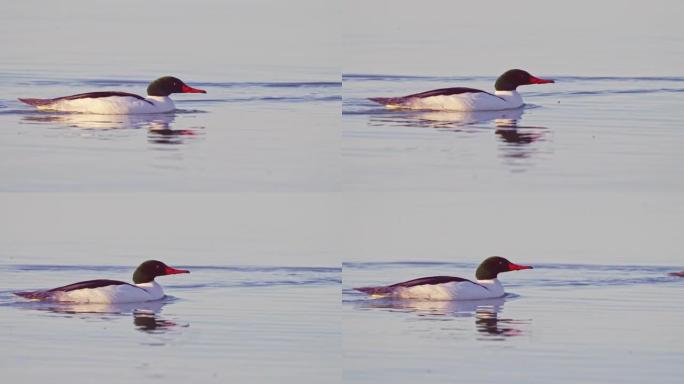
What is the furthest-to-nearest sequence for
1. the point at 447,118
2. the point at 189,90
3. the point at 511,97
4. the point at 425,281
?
1. the point at 511,97
2. the point at 189,90
3. the point at 447,118
4. the point at 425,281

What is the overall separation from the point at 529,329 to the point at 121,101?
3.58 metres

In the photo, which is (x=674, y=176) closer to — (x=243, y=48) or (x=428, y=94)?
(x=428, y=94)

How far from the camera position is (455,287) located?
41.4ft

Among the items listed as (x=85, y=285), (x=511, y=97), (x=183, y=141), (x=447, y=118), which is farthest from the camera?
(x=511, y=97)

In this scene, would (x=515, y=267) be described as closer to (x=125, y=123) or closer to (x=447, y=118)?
(x=447, y=118)

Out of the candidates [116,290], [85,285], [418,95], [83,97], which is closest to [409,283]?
[418,95]

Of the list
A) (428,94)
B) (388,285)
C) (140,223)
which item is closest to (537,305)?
(388,285)

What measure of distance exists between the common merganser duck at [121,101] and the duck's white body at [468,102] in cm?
155

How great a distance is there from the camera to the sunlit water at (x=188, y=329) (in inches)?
425

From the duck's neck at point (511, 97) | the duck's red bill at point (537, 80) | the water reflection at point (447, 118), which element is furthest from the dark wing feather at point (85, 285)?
the duck's red bill at point (537, 80)

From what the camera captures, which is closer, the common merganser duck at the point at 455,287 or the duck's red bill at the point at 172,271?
the common merganser duck at the point at 455,287

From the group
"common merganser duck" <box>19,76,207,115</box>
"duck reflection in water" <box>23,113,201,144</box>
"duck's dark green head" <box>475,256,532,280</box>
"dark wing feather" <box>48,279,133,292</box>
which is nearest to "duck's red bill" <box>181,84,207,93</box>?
"common merganser duck" <box>19,76,207,115</box>

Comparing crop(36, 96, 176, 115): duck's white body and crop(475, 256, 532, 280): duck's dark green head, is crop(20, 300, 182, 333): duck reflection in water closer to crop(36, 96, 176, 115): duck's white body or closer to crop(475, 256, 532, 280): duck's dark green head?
crop(36, 96, 176, 115): duck's white body

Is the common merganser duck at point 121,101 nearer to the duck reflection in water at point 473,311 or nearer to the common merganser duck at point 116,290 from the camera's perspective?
the common merganser duck at point 116,290
